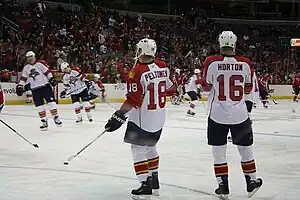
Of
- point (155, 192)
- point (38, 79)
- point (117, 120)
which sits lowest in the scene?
point (155, 192)

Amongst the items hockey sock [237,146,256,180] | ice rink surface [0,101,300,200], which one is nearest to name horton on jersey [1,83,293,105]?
ice rink surface [0,101,300,200]

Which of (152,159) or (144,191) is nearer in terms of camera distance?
(144,191)

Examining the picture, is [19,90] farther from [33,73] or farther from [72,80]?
[72,80]

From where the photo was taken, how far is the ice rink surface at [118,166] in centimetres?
447

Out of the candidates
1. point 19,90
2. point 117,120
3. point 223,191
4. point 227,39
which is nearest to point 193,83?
point 19,90

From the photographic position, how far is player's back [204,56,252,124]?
4.25 m

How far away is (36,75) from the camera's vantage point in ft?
31.7

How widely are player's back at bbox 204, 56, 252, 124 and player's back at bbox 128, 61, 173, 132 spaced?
39 cm

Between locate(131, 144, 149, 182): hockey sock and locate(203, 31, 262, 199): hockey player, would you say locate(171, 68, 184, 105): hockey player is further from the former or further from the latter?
locate(131, 144, 149, 182): hockey sock

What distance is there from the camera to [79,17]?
22.1 meters

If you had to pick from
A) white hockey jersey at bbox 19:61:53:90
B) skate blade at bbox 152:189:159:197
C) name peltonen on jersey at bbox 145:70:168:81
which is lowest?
skate blade at bbox 152:189:159:197

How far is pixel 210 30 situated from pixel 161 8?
282 cm

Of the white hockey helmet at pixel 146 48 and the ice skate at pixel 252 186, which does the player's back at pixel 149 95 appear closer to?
the white hockey helmet at pixel 146 48

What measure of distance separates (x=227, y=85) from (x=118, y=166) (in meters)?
1.98
